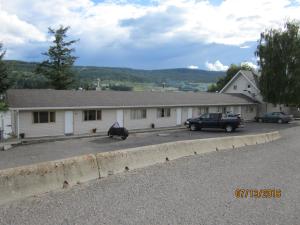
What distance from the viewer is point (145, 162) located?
9695mm

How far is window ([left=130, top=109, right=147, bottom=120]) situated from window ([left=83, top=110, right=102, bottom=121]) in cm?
371

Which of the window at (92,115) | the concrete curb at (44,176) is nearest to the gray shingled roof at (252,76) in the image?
the window at (92,115)

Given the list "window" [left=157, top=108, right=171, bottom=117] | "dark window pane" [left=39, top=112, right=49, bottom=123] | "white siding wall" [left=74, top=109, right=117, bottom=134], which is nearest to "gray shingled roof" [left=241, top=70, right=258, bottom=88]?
"window" [left=157, top=108, right=171, bottom=117]

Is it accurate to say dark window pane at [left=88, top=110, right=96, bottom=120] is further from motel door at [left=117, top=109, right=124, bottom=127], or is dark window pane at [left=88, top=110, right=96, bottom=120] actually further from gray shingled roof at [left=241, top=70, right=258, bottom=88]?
gray shingled roof at [left=241, top=70, right=258, bottom=88]

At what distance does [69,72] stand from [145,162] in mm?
49227

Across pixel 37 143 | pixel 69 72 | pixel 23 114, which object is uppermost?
pixel 69 72

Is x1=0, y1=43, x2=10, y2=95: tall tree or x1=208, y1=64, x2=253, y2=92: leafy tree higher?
x1=208, y1=64, x2=253, y2=92: leafy tree

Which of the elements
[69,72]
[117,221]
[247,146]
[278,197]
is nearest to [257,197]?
[278,197]

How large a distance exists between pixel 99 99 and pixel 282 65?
27.2m

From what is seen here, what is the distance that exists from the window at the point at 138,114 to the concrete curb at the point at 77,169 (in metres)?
21.0

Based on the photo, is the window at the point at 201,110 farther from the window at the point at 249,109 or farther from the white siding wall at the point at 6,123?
the white siding wall at the point at 6,123

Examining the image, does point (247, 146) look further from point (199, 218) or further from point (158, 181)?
point (199, 218)

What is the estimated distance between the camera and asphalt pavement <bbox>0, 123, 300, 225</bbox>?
5.58 metres
